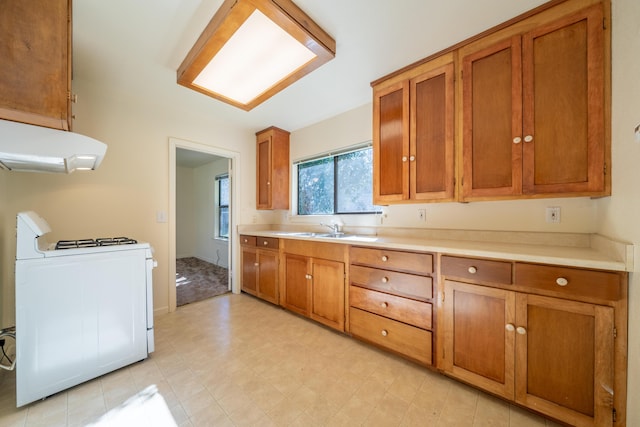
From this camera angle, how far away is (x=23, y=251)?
4.23ft

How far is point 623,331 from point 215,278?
4.42m

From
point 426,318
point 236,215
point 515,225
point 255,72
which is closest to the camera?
point 426,318

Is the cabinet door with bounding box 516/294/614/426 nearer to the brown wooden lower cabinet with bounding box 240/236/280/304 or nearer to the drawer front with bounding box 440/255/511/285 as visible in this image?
the drawer front with bounding box 440/255/511/285

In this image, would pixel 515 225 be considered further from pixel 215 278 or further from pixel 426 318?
pixel 215 278

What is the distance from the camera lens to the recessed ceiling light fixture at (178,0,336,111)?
1.29m

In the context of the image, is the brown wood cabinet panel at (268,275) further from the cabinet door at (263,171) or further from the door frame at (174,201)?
the cabinet door at (263,171)

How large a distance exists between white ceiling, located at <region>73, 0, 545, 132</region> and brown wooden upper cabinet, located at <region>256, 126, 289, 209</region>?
103 centimetres

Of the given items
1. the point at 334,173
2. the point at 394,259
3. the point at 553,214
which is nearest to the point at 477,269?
the point at 394,259

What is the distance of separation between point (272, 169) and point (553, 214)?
290 centimetres

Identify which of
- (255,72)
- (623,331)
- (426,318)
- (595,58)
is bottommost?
(426,318)

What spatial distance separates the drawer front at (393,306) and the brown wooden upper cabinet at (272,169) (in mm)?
1805

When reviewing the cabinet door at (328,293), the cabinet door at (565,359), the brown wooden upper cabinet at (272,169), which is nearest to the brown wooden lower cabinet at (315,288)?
the cabinet door at (328,293)

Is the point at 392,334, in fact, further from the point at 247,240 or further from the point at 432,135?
the point at 247,240

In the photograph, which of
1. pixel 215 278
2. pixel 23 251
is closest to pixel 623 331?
pixel 23 251
